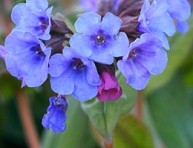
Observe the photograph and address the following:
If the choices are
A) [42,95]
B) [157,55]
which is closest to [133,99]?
[157,55]

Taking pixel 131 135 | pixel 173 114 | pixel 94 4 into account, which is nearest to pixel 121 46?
pixel 94 4

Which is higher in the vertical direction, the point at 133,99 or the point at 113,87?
the point at 113,87

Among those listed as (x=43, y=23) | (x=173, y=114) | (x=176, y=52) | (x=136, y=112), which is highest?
(x=43, y=23)

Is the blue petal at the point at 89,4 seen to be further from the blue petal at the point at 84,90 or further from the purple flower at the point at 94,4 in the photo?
the blue petal at the point at 84,90

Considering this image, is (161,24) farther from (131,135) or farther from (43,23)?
(131,135)

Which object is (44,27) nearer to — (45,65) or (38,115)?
(45,65)

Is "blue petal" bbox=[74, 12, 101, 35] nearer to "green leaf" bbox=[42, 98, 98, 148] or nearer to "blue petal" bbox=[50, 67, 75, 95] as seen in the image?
"blue petal" bbox=[50, 67, 75, 95]
